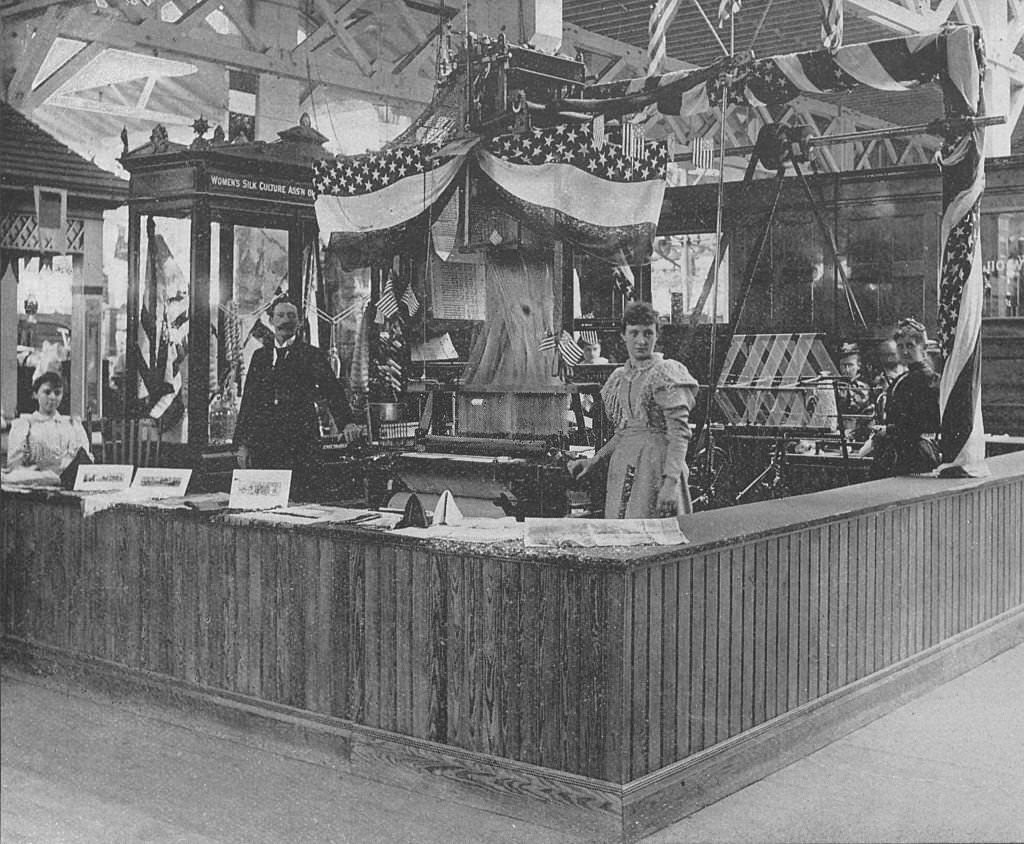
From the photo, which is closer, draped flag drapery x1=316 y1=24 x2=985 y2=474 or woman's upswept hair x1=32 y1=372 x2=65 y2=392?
draped flag drapery x1=316 y1=24 x2=985 y2=474

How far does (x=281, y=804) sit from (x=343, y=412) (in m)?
1.41

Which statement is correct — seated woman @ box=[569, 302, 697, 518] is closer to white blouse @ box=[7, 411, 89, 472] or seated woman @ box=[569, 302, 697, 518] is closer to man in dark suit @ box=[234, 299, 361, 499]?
man in dark suit @ box=[234, 299, 361, 499]

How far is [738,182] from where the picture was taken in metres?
4.88

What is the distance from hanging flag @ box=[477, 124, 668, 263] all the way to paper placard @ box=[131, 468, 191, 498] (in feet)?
5.85

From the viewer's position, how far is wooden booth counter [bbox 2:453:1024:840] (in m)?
3.67

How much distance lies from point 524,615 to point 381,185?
1671 millimetres

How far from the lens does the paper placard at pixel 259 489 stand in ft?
15.3

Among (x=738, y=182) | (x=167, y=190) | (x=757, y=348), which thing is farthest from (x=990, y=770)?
(x=167, y=190)

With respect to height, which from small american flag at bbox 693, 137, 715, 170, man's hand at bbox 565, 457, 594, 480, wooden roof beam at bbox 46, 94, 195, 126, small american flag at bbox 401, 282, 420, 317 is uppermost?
wooden roof beam at bbox 46, 94, 195, 126

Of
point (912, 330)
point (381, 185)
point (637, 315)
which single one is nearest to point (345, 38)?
point (381, 185)

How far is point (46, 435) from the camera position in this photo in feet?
17.2

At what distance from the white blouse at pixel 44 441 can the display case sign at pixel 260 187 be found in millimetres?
1187

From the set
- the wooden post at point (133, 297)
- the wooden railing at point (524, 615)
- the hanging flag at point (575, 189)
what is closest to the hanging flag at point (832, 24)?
the hanging flag at point (575, 189)

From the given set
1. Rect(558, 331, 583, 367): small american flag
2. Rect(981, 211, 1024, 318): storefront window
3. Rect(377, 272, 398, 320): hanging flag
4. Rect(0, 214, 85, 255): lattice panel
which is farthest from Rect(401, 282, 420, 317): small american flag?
Rect(981, 211, 1024, 318): storefront window
